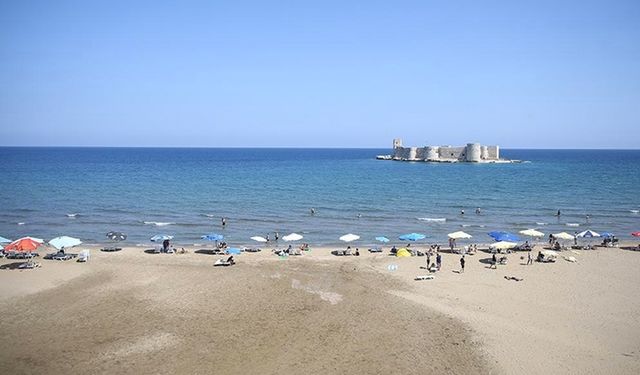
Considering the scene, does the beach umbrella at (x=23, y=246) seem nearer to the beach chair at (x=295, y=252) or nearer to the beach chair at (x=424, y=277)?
the beach chair at (x=295, y=252)

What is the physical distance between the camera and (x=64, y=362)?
13047mm

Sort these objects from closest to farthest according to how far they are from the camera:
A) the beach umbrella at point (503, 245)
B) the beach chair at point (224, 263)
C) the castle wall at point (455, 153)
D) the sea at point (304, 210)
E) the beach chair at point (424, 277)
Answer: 1. the beach chair at point (424, 277)
2. the beach chair at point (224, 263)
3. the beach umbrella at point (503, 245)
4. the sea at point (304, 210)
5. the castle wall at point (455, 153)

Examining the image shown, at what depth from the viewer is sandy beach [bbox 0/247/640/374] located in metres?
13.3

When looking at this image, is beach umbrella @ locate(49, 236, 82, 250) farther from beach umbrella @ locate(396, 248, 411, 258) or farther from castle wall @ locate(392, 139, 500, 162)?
castle wall @ locate(392, 139, 500, 162)

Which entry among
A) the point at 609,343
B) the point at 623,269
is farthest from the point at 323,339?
the point at 623,269

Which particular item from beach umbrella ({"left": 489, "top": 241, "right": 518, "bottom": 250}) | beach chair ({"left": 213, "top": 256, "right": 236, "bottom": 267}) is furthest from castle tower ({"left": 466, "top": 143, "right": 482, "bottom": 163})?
beach chair ({"left": 213, "top": 256, "right": 236, "bottom": 267})

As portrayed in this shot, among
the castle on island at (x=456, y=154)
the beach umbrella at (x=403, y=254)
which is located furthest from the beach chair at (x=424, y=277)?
the castle on island at (x=456, y=154)

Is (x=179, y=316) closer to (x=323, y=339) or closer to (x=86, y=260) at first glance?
(x=323, y=339)

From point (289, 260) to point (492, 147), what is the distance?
122m

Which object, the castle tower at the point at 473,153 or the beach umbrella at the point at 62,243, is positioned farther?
the castle tower at the point at 473,153

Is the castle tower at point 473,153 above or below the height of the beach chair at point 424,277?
above

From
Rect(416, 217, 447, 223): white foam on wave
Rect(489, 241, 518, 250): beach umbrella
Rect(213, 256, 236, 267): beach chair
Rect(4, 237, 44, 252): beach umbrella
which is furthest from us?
Rect(416, 217, 447, 223): white foam on wave

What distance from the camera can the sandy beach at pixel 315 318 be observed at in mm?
13336

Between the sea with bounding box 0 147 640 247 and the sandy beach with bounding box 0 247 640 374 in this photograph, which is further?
the sea with bounding box 0 147 640 247
